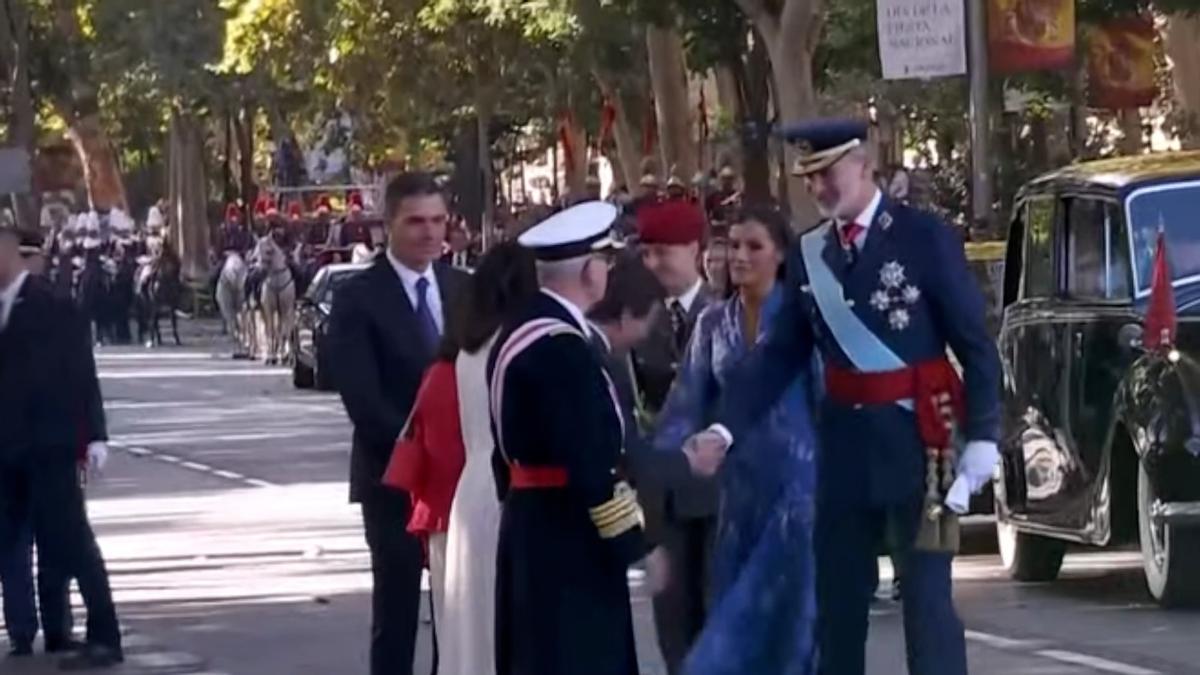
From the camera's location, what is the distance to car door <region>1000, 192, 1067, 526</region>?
49.3 feet

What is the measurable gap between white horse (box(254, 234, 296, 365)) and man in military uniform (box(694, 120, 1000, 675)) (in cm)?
3790

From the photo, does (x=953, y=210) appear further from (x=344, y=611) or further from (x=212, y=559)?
(x=344, y=611)

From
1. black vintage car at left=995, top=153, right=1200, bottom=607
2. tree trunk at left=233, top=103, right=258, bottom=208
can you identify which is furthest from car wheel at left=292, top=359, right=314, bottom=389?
tree trunk at left=233, top=103, right=258, bottom=208

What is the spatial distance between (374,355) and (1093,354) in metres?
4.92

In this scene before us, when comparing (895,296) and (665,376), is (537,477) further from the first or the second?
(665,376)

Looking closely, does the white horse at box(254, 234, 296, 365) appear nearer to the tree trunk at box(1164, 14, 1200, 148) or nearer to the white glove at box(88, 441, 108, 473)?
the tree trunk at box(1164, 14, 1200, 148)

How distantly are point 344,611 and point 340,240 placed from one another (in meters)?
42.7

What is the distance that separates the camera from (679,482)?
925 centimetres

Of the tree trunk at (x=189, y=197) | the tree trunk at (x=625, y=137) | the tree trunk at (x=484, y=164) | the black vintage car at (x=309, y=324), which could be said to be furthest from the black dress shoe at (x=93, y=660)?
the tree trunk at (x=189, y=197)

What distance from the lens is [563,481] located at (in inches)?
323

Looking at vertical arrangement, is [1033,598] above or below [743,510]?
below

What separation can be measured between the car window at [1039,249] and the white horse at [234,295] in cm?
3639

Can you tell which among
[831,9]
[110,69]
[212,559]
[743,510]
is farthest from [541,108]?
[743,510]

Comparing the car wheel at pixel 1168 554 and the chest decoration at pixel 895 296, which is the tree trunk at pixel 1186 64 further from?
the chest decoration at pixel 895 296
